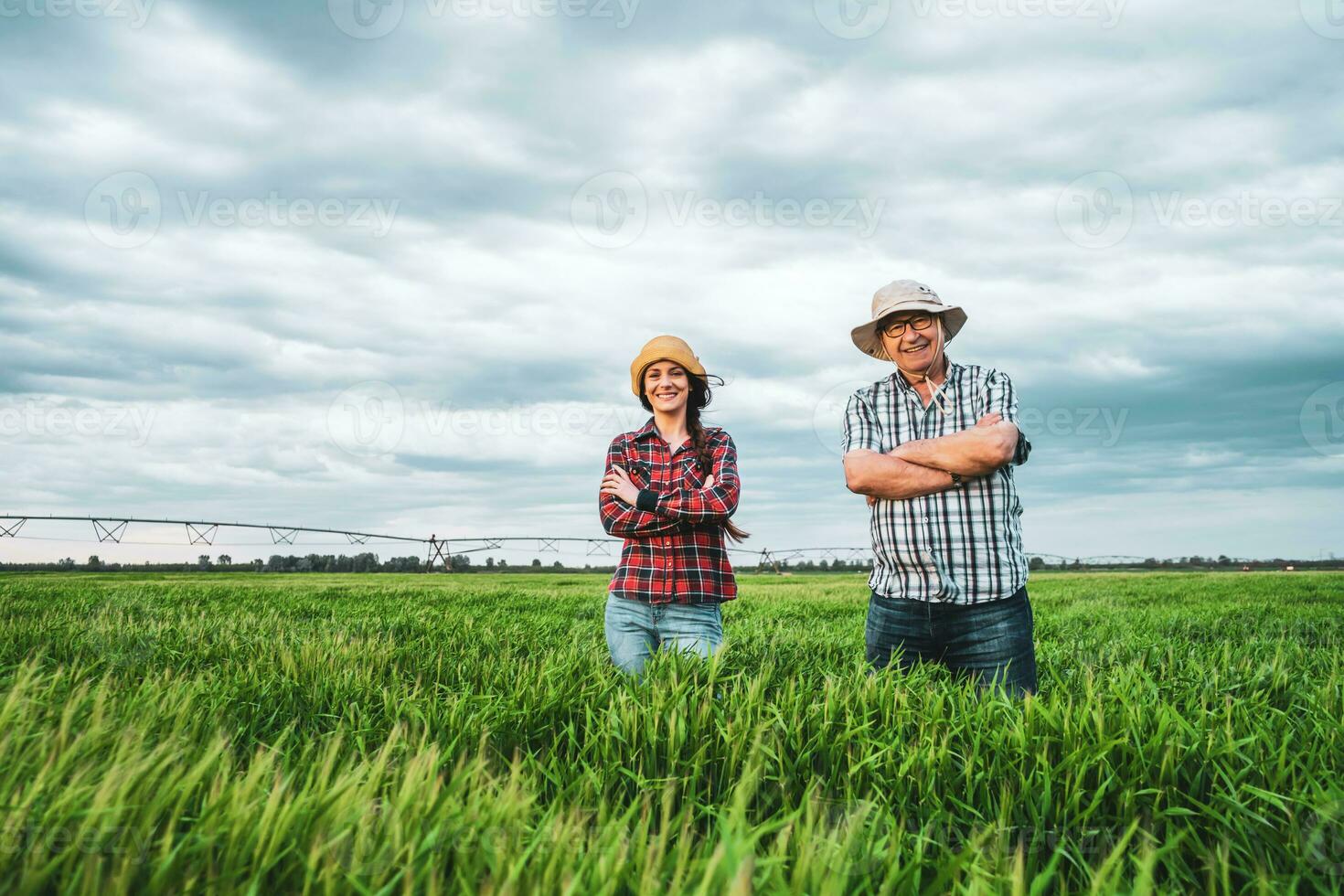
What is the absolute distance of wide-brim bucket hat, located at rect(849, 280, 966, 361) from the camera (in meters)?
3.94

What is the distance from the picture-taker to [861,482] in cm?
403

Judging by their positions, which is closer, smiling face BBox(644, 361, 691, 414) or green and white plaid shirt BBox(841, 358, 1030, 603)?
green and white plaid shirt BBox(841, 358, 1030, 603)

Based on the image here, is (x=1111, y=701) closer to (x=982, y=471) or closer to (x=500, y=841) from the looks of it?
(x=982, y=471)

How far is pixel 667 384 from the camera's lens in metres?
4.89

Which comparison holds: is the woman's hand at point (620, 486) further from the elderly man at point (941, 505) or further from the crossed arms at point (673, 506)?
the elderly man at point (941, 505)

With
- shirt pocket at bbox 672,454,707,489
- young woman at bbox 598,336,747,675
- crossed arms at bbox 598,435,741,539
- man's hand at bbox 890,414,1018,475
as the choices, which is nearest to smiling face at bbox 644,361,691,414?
young woman at bbox 598,336,747,675

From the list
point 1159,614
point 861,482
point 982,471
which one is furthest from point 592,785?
point 1159,614

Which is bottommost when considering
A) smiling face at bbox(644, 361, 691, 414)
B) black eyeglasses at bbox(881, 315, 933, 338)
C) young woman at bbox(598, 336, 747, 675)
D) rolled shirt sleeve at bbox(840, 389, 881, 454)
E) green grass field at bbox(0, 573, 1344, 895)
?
green grass field at bbox(0, 573, 1344, 895)

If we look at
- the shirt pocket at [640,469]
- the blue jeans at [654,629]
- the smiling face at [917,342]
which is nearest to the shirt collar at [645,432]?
the shirt pocket at [640,469]

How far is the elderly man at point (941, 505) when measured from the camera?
381 centimetres

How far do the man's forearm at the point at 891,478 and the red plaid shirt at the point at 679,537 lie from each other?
883 mm

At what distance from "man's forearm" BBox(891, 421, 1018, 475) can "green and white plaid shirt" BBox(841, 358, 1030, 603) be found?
0.17 metres

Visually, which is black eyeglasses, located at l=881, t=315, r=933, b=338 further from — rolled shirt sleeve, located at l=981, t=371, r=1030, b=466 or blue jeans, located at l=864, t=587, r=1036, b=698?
blue jeans, located at l=864, t=587, r=1036, b=698

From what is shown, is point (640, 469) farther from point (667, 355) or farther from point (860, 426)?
point (860, 426)
